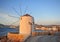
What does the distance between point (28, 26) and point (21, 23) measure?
0.47 metres

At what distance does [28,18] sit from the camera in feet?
28.2

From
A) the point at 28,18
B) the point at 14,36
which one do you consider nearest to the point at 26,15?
the point at 28,18

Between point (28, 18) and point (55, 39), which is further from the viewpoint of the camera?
point (28, 18)

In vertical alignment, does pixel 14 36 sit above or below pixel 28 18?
below

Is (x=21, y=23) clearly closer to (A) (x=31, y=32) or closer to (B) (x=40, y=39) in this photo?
(A) (x=31, y=32)

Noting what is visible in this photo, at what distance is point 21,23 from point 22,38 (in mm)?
1411

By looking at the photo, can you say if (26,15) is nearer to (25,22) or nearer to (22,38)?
(25,22)

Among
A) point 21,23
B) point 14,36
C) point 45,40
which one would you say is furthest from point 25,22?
point 45,40

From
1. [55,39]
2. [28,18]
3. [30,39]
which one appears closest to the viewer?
[55,39]

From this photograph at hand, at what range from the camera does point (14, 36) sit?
7910 mm

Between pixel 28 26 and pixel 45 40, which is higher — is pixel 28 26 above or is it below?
above

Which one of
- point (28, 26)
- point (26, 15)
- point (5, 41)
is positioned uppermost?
point (26, 15)

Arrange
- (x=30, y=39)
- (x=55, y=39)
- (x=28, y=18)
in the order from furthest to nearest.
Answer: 1. (x=28, y=18)
2. (x=30, y=39)
3. (x=55, y=39)

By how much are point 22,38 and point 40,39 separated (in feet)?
3.14
